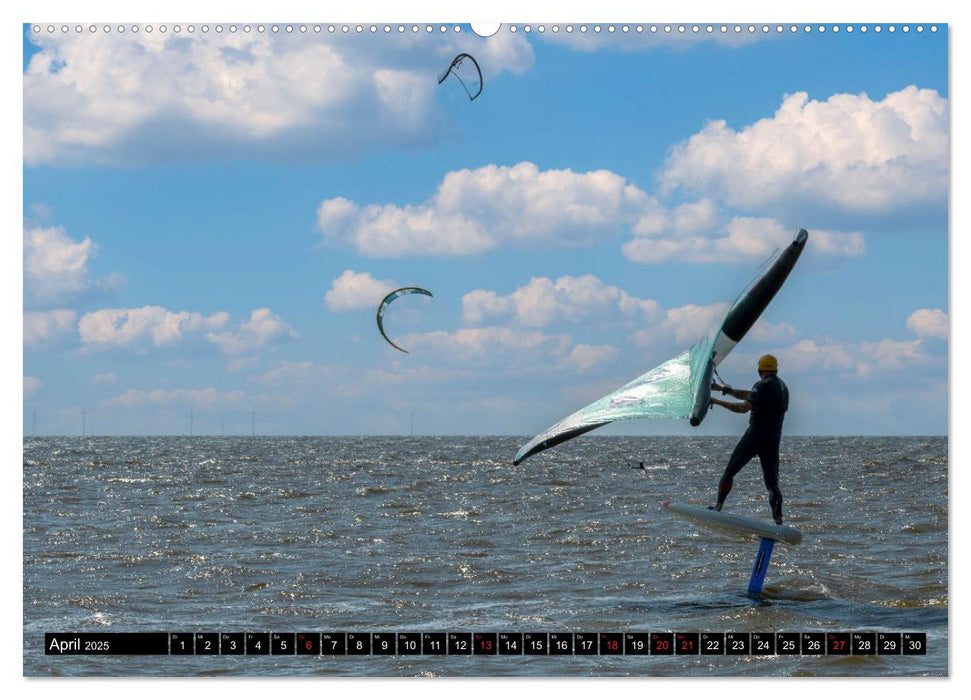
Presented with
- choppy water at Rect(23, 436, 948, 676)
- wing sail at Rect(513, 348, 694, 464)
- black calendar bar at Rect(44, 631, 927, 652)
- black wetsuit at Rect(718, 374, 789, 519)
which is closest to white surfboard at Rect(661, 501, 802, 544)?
black wetsuit at Rect(718, 374, 789, 519)

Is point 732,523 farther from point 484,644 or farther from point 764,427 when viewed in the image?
point 484,644

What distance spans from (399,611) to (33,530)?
1133 cm

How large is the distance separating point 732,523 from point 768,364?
5.55 feet

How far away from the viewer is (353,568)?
61.1ft

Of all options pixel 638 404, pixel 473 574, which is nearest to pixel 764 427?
pixel 638 404

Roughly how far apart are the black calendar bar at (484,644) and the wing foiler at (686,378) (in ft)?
5.70

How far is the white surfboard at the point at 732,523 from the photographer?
483 inches

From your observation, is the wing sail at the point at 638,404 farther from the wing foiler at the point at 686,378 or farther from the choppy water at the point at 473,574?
the choppy water at the point at 473,574

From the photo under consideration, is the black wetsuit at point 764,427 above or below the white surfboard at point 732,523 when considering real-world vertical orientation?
above

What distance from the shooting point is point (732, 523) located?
1228 centimetres

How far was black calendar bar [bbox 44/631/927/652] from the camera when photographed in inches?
400

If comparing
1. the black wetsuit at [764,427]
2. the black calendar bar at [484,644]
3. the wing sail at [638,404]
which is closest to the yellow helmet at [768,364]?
the black wetsuit at [764,427]

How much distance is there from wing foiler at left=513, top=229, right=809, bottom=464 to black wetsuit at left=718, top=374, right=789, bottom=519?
124 centimetres
